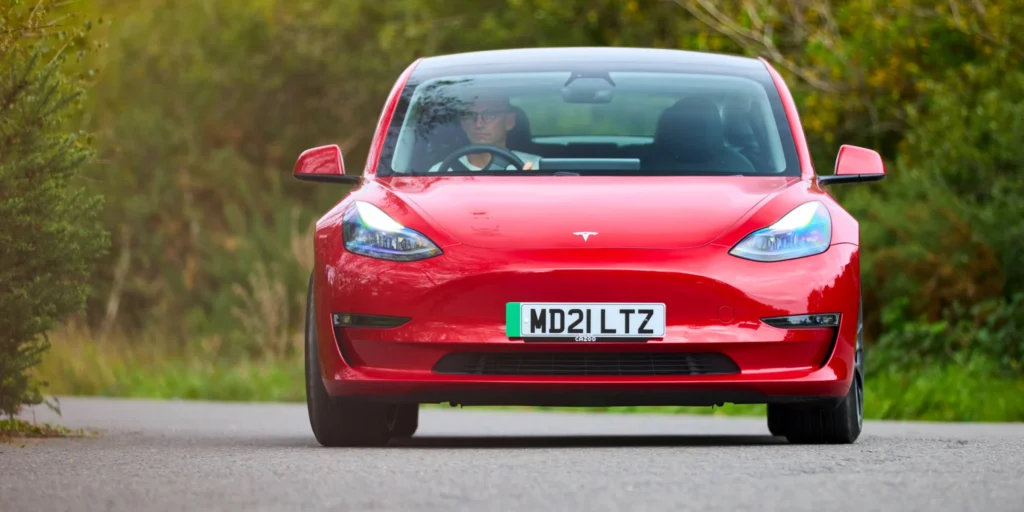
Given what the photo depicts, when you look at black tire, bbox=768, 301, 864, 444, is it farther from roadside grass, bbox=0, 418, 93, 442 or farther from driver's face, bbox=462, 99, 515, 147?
roadside grass, bbox=0, 418, 93, 442

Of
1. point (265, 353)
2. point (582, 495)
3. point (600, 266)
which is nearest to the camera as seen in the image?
point (582, 495)

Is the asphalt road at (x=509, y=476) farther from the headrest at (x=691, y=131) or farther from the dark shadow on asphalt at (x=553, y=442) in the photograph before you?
the headrest at (x=691, y=131)

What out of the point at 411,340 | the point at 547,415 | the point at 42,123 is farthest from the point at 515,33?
the point at 411,340

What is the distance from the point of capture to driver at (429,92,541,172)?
785 cm

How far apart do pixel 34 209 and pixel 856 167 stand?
3407 mm

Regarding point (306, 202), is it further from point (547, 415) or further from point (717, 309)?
point (717, 309)

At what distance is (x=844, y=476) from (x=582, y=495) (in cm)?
95

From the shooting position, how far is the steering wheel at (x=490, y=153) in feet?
25.6

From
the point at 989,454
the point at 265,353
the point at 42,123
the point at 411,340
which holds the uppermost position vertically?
the point at 42,123

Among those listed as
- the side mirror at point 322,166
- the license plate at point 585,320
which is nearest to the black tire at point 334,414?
the side mirror at point 322,166

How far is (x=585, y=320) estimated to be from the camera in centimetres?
680

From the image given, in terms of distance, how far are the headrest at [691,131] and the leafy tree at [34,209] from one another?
2.49 meters

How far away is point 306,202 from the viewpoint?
27.4 metres

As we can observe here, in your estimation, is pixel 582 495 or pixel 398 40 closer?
pixel 582 495
